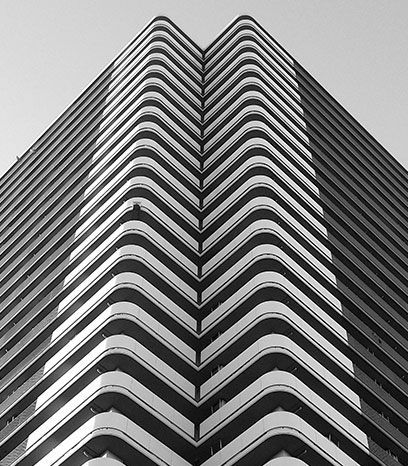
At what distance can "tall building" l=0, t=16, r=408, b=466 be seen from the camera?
40.3 metres

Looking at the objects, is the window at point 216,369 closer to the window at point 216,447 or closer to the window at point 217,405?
the window at point 217,405

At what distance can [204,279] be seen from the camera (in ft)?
165

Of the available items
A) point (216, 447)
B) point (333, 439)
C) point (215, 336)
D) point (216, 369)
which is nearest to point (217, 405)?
point (216, 369)

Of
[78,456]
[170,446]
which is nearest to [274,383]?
[170,446]

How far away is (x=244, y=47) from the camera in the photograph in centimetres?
7175

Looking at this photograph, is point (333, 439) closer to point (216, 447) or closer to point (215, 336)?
point (216, 447)

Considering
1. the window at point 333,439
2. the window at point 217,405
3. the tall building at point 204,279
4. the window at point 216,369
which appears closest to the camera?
the tall building at point 204,279

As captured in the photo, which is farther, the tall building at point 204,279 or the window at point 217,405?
the window at point 217,405

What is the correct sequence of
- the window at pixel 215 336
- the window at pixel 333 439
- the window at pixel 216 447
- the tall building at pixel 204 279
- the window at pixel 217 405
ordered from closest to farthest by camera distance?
1. the tall building at pixel 204 279
2. the window at pixel 216 447
3. the window at pixel 333 439
4. the window at pixel 217 405
5. the window at pixel 215 336

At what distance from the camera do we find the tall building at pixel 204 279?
4031 centimetres

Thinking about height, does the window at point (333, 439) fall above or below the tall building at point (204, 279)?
below

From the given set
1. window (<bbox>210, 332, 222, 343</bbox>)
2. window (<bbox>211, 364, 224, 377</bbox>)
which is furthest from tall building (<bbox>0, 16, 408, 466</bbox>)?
window (<bbox>210, 332, 222, 343</bbox>)

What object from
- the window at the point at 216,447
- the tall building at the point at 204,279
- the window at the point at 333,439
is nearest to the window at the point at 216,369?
the tall building at the point at 204,279

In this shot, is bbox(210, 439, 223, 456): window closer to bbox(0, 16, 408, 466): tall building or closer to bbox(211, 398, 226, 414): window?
bbox(0, 16, 408, 466): tall building
